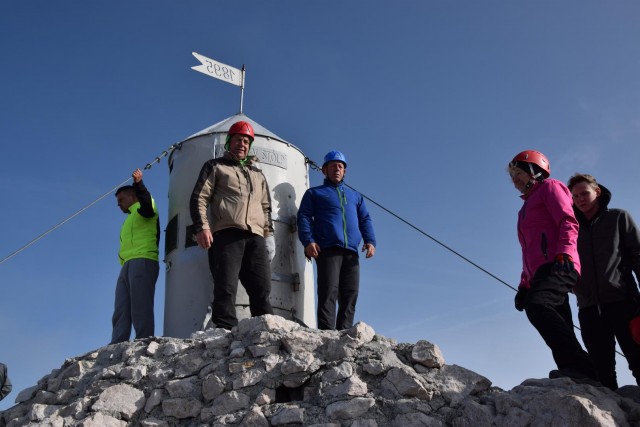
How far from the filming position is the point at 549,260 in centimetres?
465

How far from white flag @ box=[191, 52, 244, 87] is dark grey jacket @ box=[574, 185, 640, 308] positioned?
471 centimetres

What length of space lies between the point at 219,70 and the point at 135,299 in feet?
9.96

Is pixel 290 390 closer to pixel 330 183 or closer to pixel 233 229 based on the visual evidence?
pixel 233 229

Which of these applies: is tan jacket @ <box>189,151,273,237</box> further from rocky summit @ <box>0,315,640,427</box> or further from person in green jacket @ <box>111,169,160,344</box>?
rocky summit @ <box>0,315,640,427</box>

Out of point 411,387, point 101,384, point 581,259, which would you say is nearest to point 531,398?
point 411,387

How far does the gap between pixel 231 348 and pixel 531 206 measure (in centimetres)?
258

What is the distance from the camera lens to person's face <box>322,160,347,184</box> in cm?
686

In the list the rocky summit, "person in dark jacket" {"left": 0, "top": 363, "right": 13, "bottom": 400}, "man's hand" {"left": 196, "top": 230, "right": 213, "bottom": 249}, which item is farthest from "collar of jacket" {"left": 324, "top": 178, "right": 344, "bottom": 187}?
"person in dark jacket" {"left": 0, "top": 363, "right": 13, "bottom": 400}

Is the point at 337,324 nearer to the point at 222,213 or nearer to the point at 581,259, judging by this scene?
the point at 222,213

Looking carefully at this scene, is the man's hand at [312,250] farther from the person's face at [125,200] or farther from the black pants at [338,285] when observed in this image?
the person's face at [125,200]

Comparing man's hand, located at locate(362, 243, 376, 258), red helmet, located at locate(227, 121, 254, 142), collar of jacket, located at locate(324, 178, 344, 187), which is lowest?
man's hand, located at locate(362, 243, 376, 258)

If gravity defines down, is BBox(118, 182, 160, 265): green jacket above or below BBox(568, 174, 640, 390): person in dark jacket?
above

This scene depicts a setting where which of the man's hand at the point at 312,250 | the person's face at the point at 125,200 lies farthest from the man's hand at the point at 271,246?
the person's face at the point at 125,200

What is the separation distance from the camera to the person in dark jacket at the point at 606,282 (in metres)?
4.83
